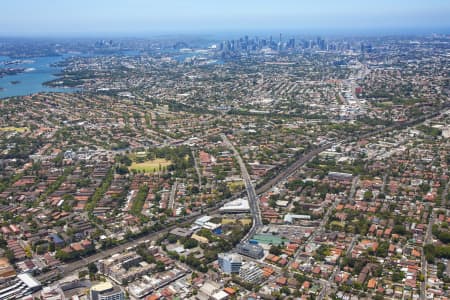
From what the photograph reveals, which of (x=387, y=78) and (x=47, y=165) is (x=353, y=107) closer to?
(x=387, y=78)

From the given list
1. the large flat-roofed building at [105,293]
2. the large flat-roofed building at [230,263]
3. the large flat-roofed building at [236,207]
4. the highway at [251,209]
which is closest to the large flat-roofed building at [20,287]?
the highway at [251,209]

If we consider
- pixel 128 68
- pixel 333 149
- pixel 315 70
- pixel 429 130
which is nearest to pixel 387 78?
pixel 315 70

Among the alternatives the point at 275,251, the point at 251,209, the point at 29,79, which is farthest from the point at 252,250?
the point at 29,79

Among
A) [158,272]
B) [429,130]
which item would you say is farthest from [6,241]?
[429,130]

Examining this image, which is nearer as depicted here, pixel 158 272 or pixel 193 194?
pixel 158 272

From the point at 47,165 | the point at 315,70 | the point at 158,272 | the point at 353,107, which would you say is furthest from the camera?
the point at 315,70

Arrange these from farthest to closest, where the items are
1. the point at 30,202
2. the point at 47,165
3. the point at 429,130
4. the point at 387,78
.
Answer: the point at 387,78, the point at 429,130, the point at 47,165, the point at 30,202

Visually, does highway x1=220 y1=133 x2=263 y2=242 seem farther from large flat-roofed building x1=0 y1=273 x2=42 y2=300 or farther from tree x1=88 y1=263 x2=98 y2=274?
large flat-roofed building x1=0 y1=273 x2=42 y2=300

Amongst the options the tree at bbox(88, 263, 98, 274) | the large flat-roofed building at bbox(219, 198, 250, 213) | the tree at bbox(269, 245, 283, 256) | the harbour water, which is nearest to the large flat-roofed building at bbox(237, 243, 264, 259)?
the tree at bbox(269, 245, 283, 256)
